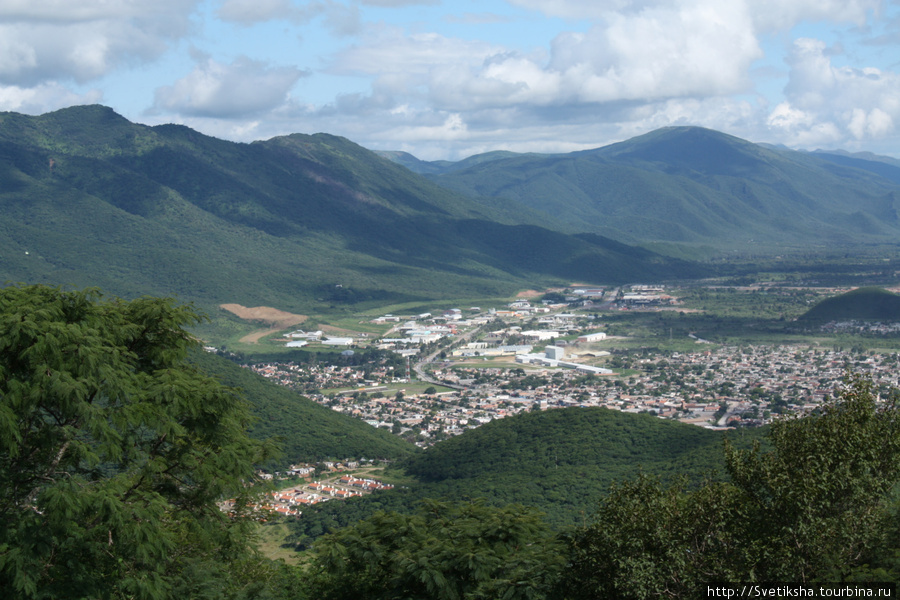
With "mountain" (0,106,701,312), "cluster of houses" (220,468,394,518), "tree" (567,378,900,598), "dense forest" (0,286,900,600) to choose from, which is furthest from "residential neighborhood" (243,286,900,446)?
"tree" (567,378,900,598)

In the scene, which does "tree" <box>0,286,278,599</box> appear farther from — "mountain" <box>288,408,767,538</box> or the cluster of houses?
the cluster of houses

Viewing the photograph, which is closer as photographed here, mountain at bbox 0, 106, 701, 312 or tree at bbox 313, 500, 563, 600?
tree at bbox 313, 500, 563, 600

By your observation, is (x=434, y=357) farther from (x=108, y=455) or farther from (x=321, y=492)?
(x=108, y=455)

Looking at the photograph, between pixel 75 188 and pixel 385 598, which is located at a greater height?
pixel 75 188

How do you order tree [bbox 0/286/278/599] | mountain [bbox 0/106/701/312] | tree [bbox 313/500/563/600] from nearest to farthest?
tree [bbox 0/286/278/599] < tree [bbox 313/500/563/600] < mountain [bbox 0/106/701/312]

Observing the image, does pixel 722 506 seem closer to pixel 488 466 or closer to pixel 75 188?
pixel 488 466

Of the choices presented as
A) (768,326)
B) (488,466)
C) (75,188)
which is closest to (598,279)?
(768,326)
